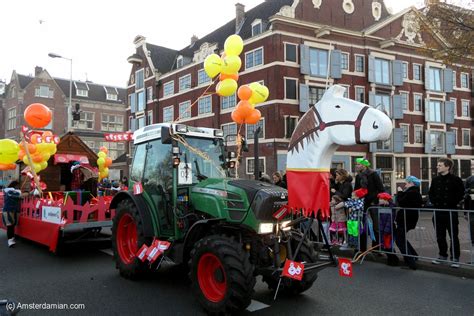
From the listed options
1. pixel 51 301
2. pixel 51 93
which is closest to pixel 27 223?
pixel 51 301

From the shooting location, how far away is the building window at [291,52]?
85.8 feet

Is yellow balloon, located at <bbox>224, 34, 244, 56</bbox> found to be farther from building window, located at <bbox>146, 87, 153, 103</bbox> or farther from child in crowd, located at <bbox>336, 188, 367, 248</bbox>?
building window, located at <bbox>146, 87, 153, 103</bbox>

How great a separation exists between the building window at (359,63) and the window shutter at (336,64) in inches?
94.7

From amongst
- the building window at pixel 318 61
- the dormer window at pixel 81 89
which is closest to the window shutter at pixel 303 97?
the building window at pixel 318 61

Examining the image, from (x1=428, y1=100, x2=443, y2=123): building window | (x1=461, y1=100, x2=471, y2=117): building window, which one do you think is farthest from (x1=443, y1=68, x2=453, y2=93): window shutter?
(x1=461, y1=100, x2=471, y2=117): building window

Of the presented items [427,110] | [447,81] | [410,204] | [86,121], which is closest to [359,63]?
[427,110]

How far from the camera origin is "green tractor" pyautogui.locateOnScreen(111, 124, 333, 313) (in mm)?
4578

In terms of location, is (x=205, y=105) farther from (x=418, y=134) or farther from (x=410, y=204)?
(x=410, y=204)

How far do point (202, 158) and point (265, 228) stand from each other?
69.5 inches

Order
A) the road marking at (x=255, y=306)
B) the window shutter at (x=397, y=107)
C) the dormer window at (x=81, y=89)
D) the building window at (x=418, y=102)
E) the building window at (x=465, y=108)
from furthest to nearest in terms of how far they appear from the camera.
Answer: the dormer window at (x=81, y=89) → the building window at (x=465, y=108) → the building window at (x=418, y=102) → the window shutter at (x=397, y=107) → the road marking at (x=255, y=306)

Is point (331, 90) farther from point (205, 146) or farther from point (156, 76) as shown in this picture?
point (156, 76)

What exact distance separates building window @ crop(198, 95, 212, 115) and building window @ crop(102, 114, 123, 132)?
2579 cm

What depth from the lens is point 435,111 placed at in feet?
108

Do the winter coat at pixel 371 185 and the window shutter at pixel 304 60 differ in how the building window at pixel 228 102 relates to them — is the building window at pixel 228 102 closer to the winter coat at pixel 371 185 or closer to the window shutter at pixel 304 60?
the window shutter at pixel 304 60
